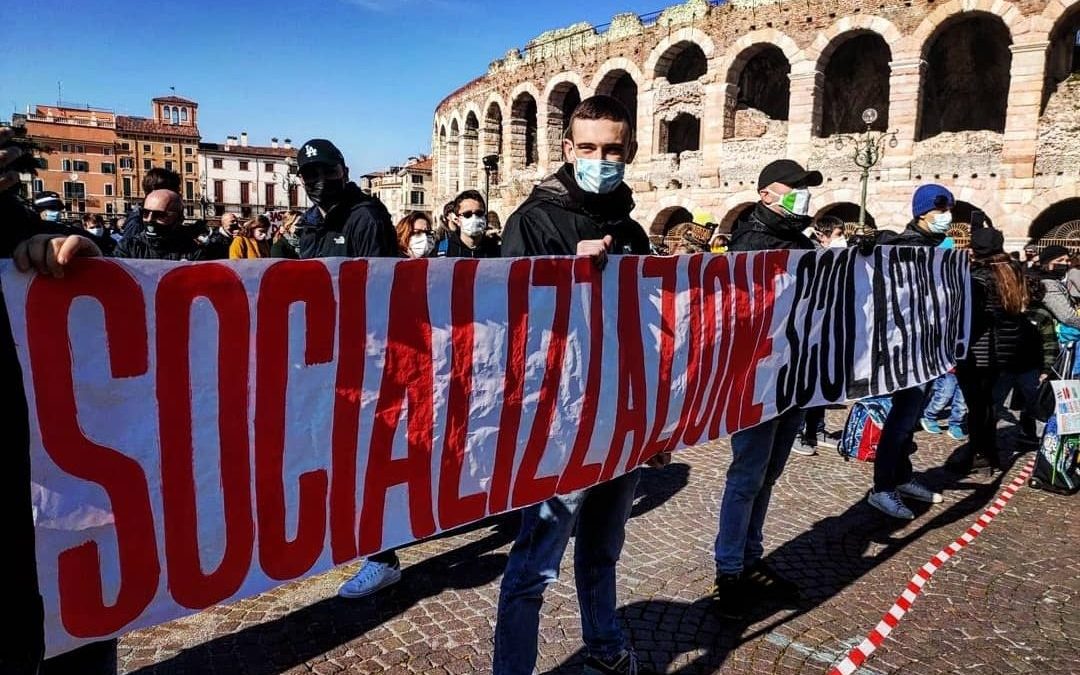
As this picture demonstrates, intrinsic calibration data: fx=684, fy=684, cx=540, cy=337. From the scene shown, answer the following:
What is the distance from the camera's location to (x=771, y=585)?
11.6ft

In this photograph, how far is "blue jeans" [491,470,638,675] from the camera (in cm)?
239

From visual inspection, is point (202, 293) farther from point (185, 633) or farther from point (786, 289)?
point (786, 289)

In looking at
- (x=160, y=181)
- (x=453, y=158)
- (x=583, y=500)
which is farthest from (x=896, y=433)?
(x=453, y=158)

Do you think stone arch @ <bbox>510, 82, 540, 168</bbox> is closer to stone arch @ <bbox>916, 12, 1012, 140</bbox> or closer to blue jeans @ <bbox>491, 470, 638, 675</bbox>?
stone arch @ <bbox>916, 12, 1012, 140</bbox>

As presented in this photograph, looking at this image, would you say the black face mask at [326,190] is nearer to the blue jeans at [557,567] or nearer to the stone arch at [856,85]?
the blue jeans at [557,567]

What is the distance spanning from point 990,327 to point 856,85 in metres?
23.6

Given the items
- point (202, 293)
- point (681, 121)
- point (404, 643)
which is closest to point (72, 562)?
point (202, 293)

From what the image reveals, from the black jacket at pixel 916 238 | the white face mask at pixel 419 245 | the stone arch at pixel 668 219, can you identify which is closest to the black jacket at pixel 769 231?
the black jacket at pixel 916 238

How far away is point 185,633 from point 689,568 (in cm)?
263

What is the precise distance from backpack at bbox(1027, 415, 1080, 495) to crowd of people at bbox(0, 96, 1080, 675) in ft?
1.36

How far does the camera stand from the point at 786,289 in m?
3.66

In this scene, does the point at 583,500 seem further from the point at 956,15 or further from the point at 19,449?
the point at 956,15

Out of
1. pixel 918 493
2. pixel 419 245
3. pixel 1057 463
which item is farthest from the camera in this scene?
pixel 419 245

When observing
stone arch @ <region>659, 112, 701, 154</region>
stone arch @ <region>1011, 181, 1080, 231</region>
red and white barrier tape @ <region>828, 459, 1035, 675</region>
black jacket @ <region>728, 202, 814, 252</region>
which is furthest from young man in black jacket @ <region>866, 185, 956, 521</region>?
stone arch @ <region>659, 112, 701, 154</region>
